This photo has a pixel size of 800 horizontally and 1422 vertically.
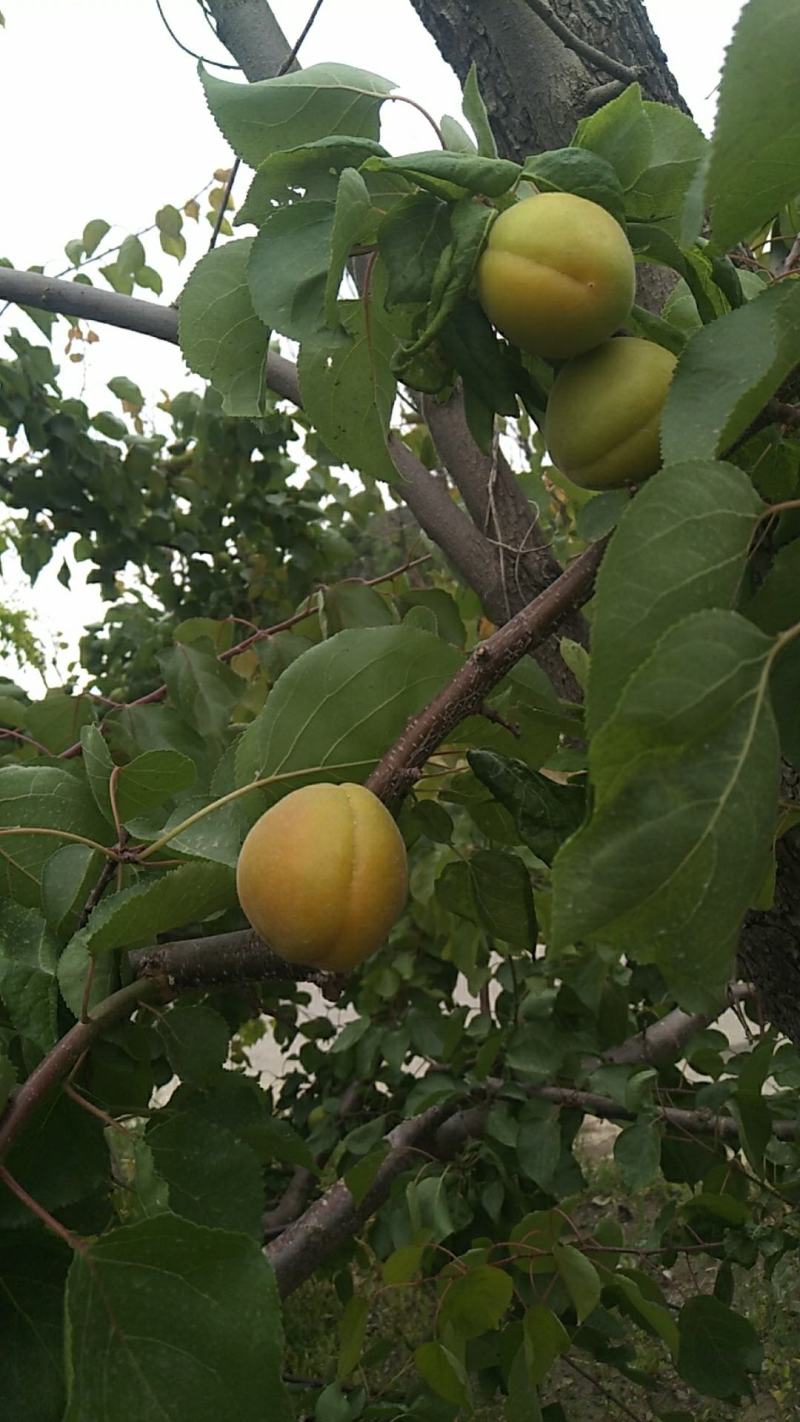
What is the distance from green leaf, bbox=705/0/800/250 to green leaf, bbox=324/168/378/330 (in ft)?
0.41

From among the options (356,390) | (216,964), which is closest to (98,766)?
(216,964)

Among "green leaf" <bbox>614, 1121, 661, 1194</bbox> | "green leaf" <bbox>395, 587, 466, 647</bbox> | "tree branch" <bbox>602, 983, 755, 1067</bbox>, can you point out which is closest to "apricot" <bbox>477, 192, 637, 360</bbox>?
"green leaf" <bbox>395, 587, 466, 647</bbox>

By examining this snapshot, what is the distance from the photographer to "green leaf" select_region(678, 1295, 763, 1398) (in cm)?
95

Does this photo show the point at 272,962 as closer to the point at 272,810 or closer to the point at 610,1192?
the point at 272,810

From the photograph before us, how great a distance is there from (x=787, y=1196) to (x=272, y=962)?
80cm

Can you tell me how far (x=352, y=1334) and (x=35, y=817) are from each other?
58cm

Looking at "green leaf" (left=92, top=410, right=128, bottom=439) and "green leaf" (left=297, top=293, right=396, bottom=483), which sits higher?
"green leaf" (left=92, top=410, right=128, bottom=439)

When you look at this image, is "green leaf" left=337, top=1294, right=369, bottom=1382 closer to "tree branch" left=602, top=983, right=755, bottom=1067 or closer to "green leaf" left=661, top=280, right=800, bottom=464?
"tree branch" left=602, top=983, right=755, bottom=1067

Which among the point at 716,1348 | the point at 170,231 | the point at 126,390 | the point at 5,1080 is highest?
the point at 170,231

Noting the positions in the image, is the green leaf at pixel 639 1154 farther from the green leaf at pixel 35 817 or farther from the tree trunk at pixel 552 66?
the green leaf at pixel 35 817

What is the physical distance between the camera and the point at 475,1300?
2.66 feet

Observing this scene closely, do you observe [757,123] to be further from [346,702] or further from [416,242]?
[346,702]

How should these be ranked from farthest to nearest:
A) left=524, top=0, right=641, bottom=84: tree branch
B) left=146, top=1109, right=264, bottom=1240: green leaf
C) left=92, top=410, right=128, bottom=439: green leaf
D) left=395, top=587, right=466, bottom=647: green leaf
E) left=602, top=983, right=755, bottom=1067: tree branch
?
left=92, top=410, right=128, bottom=439: green leaf, left=602, top=983, right=755, bottom=1067: tree branch, left=395, top=587, right=466, bottom=647: green leaf, left=524, top=0, right=641, bottom=84: tree branch, left=146, top=1109, right=264, bottom=1240: green leaf

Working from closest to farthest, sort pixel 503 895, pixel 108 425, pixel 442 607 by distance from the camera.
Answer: pixel 503 895
pixel 442 607
pixel 108 425
